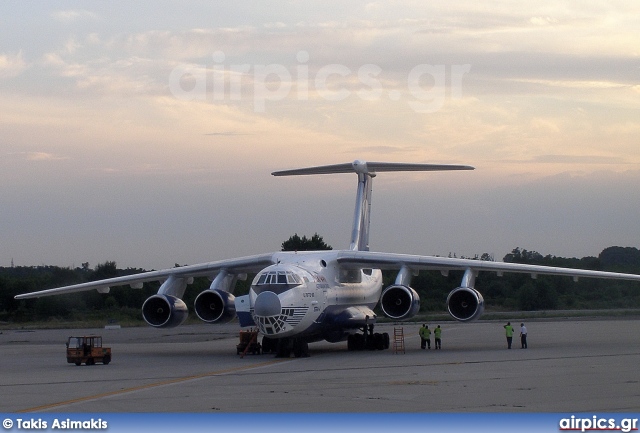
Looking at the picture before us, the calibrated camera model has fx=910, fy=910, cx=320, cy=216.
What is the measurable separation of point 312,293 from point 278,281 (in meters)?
1.11

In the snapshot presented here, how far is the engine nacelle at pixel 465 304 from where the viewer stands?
23641 mm

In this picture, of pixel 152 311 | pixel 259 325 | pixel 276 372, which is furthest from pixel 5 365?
pixel 276 372

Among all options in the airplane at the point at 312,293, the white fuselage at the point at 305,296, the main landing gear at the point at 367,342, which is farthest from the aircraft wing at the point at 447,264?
the main landing gear at the point at 367,342

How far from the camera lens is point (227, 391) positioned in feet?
48.3

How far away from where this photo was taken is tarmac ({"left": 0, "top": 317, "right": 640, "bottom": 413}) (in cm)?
1265

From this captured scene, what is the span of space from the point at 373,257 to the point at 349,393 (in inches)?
413

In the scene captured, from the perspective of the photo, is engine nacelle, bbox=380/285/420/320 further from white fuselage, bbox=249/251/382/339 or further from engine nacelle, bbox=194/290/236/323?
engine nacelle, bbox=194/290/236/323

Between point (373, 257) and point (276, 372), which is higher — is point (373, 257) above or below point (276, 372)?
above

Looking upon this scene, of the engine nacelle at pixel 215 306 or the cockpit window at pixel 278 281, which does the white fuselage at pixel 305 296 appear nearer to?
the cockpit window at pixel 278 281

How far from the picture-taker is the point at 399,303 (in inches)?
933

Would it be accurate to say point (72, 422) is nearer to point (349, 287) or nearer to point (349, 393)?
point (349, 393)

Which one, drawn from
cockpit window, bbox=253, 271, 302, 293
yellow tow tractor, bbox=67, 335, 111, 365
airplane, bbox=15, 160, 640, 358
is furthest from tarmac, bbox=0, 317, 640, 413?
cockpit window, bbox=253, 271, 302, 293

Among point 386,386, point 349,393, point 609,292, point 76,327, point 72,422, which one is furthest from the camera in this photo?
point 609,292

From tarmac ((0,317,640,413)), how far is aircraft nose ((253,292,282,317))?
3.88 feet
